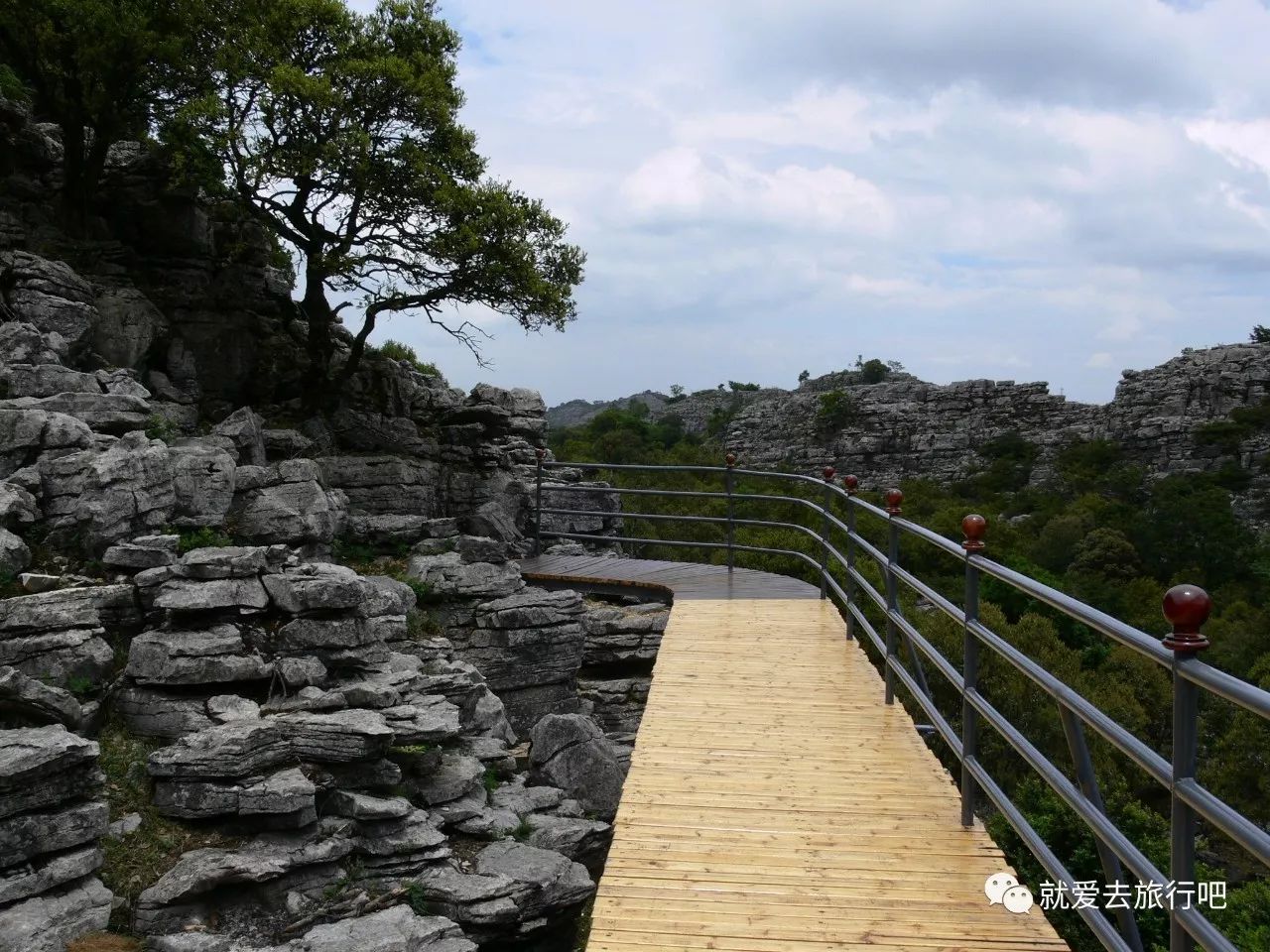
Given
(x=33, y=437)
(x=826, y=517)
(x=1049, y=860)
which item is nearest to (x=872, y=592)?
(x=826, y=517)

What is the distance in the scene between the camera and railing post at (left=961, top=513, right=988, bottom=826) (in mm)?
3975

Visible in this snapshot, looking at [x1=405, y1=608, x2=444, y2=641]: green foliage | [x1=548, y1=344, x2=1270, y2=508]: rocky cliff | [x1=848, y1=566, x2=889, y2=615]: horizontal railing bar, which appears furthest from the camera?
[x1=548, y1=344, x2=1270, y2=508]: rocky cliff

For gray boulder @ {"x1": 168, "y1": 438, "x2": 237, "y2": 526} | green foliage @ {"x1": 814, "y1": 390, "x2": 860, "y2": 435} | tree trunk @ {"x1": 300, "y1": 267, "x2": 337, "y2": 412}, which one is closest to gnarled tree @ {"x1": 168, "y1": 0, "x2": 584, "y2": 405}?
tree trunk @ {"x1": 300, "y1": 267, "x2": 337, "y2": 412}

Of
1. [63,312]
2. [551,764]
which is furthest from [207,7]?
[551,764]

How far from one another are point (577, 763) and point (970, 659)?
819cm

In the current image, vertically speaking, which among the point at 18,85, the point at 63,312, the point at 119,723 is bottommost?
the point at 119,723

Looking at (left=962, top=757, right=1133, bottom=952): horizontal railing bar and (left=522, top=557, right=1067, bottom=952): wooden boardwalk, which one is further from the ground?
(left=962, top=757, right=1133, bottom=952): horizontal railing bar

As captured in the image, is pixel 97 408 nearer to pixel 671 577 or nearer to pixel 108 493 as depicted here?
pixel 108 493

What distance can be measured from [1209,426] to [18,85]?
1646 inches

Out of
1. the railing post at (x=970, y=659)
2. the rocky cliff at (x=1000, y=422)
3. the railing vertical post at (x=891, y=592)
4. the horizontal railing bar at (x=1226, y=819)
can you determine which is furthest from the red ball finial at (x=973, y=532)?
the rocky cliff at (x=1000, y=422)

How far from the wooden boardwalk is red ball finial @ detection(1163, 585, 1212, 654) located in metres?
1.48

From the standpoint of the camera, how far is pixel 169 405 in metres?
14.7

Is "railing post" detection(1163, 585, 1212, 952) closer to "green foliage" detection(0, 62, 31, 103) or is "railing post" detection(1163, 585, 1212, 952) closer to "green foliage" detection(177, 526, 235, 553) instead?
"green foliage" detection(177, 526, 235, 553)

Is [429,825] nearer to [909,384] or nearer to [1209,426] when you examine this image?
[1209,426]
